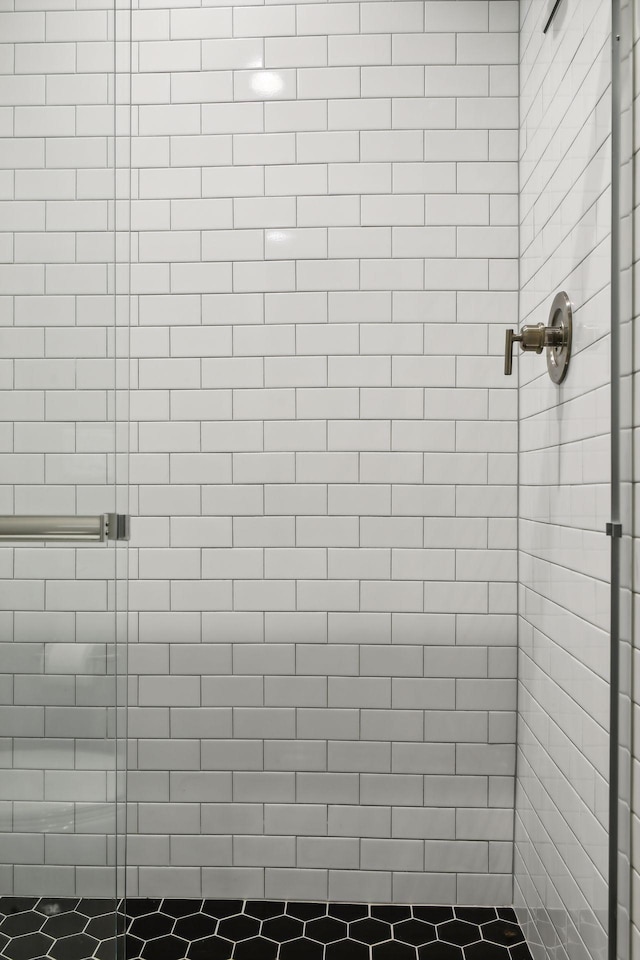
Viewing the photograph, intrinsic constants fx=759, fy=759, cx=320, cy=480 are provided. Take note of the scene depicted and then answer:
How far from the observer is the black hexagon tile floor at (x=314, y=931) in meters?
1.75

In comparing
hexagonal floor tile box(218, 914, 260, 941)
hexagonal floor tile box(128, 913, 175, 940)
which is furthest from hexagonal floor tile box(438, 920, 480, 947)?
hexagonal floor tile box(128, 913, 175, 940)

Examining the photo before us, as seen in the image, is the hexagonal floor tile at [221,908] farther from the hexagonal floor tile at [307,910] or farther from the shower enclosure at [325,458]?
the hexagonal floor tile at [307,910]

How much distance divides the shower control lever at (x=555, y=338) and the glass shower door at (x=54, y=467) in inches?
32.6

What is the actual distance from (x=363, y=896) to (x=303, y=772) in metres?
0.35

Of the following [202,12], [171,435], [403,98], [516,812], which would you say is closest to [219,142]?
[202,12]

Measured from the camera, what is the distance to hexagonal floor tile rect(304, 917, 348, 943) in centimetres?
181

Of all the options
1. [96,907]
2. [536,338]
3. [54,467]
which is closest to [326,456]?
[536,338]

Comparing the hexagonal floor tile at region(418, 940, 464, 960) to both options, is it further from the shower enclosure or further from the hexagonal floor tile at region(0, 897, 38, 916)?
the hexagonal floor tile at region(0, 897, 38, 916)

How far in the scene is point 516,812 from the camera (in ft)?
6.39

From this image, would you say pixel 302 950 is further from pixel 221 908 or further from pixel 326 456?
pixel 326 456

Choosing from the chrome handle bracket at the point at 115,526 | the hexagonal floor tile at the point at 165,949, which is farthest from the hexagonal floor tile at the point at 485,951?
the chrome handle bracket at the point at 115,526

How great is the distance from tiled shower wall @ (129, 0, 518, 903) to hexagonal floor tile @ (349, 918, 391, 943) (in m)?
0.09

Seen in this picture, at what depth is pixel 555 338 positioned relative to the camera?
5.08ft

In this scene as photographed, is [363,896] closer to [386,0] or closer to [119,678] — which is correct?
[119,678]
